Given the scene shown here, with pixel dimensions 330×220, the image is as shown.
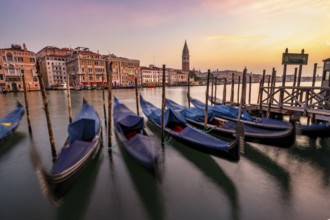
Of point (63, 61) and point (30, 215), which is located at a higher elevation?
point (63, 61)

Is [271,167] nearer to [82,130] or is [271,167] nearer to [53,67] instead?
[82,130]

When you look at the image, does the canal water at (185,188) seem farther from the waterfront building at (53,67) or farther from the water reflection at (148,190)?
the waterfront building at (53,67)

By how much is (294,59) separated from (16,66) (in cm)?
4730

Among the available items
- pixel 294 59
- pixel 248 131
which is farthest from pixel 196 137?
pixel 294 59

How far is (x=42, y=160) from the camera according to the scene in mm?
6285

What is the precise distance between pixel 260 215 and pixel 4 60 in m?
48.4

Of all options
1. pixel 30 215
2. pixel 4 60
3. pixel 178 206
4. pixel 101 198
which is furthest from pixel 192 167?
pixel 4 60

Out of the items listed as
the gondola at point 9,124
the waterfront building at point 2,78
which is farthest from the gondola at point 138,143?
the waterfront building at point 2,78

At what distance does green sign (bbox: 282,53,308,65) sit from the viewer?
9509mm

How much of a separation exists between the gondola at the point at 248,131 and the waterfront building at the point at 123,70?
46266mm

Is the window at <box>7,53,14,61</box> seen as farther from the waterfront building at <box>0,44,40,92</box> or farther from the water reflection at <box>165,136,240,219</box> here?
the water reflection at <box>165,136,240,219</box>

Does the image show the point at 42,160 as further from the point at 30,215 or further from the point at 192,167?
the point at 192,167

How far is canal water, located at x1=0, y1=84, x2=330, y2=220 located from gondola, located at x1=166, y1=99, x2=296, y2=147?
2.35 feet

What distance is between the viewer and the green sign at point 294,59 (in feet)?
31.2
